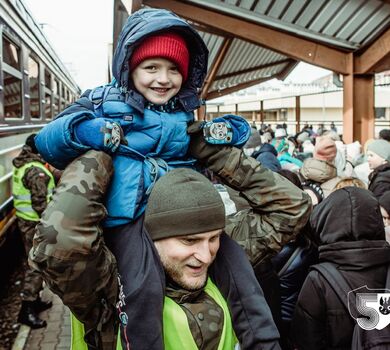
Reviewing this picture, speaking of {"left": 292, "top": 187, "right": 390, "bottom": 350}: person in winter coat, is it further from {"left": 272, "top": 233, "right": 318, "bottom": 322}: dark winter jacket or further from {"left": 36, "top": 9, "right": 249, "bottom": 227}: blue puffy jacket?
{"left": 36, "top": 9, "right": 249, "bottom": 227}: blue puffy jacket

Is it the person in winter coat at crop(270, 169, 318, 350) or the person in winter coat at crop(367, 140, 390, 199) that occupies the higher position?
the person in winter coat at crop(367, 140, 390, 199)

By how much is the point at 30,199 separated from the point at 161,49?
377 cm

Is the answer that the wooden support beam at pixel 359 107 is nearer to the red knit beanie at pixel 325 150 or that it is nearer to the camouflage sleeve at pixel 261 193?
the red knit beanie at pixel 325 150

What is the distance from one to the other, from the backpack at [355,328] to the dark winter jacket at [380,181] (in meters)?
2.02

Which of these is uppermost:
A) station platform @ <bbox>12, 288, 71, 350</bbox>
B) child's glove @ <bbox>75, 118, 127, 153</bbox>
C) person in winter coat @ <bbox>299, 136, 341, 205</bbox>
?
child's glove @ <bbox>75, 118, 127, 153</bbox>

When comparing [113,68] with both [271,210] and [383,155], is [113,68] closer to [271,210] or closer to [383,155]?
[271,210]

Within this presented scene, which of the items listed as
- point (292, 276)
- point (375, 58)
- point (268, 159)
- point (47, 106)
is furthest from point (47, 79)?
point (292, 276)

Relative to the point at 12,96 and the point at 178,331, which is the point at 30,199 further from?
the point at 178,331

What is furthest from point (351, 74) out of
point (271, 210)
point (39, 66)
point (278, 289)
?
point (271, 210)

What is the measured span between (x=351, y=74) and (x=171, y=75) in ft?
30.4

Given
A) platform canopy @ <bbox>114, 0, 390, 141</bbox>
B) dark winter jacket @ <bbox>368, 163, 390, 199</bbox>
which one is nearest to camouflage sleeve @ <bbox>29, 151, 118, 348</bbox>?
dark winter jacket @ <bbox>368, 163, 390, 199</bbox>

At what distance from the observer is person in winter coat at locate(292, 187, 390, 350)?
82.4 inches

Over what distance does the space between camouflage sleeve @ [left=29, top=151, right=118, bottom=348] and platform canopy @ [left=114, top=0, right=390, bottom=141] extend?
7513mm

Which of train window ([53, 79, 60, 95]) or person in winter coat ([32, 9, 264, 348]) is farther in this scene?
train window ([53, 79, 60, 95])
